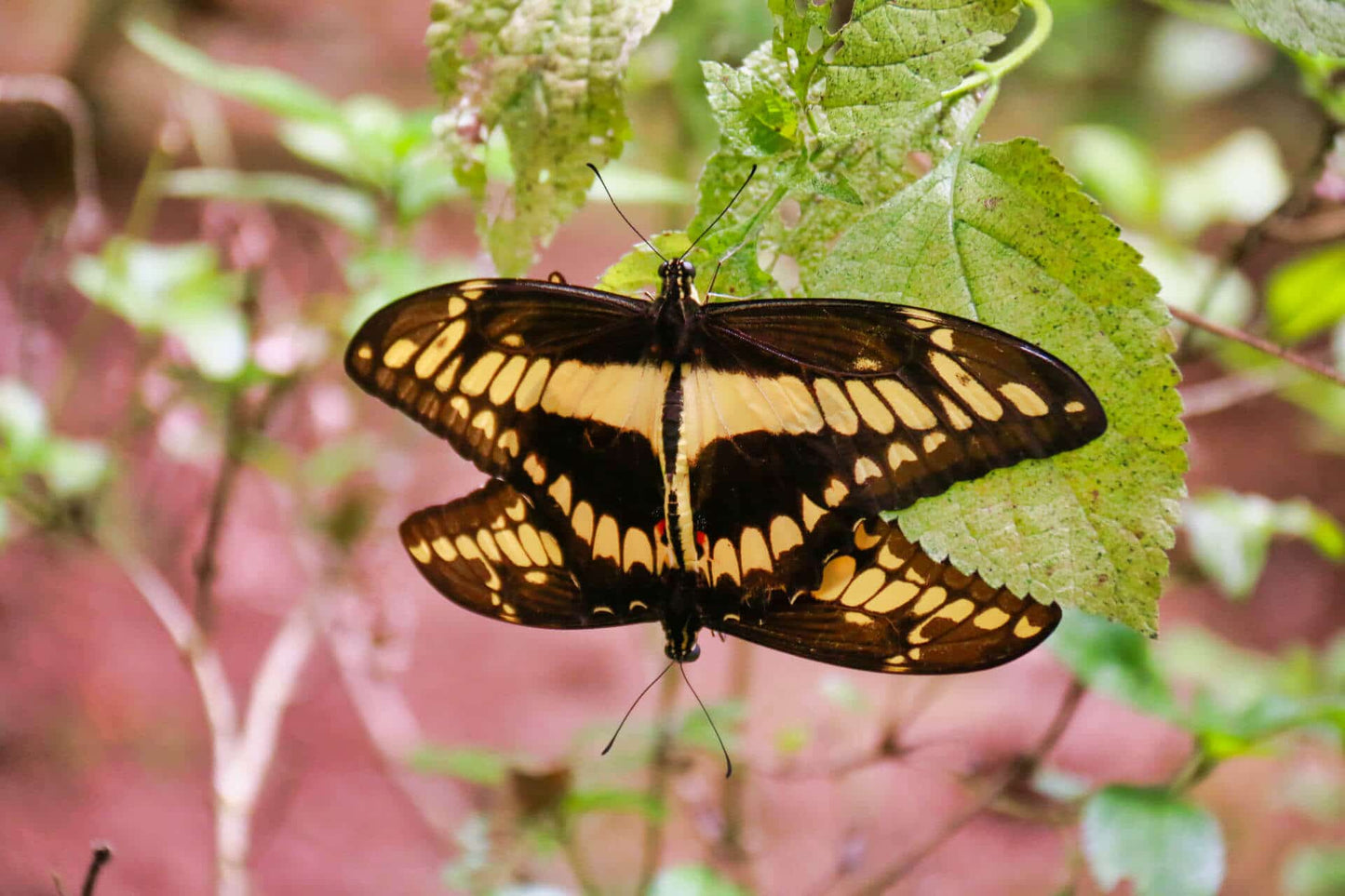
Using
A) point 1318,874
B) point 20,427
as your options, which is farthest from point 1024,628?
point 1318,874

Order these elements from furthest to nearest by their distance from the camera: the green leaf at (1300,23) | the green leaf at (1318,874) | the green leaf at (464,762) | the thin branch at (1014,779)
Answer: the green leaf at (1318,874), the green leaf at (464,762), the thin branch at (1014,779), the green leaf at (1300,23)

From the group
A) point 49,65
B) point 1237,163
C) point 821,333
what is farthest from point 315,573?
point 49,65

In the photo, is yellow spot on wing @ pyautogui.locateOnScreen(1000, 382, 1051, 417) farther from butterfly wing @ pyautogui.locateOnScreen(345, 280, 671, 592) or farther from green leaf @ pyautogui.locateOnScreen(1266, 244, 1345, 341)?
green leaf @ pyautogui.locateOnScreen(1266, 244, 1345, 341)

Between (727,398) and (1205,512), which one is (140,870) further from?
(1205,512)

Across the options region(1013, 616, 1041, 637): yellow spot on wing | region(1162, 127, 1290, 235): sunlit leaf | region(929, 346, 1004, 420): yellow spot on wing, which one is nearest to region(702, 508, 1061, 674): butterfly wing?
region(1013, 616, 1041, 637): yellow spot on wing

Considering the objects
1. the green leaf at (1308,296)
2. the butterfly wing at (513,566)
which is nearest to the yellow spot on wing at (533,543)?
the butterfly wing at (513,566)

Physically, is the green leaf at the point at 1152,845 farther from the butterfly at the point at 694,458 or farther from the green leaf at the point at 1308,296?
the green leaf at the point at 1308,296
